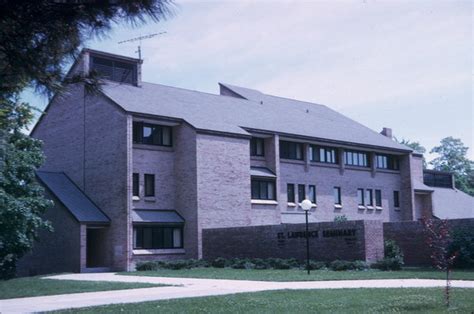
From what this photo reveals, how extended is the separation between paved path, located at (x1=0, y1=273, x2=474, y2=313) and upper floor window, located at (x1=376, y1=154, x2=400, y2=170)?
102 ft

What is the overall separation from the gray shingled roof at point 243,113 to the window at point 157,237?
6377 millimetres

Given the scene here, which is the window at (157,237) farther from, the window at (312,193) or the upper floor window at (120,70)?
the window at (312,193)

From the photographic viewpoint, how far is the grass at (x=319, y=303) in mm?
13891

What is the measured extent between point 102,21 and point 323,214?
39203mm

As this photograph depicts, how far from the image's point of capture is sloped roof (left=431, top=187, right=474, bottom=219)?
56906mm

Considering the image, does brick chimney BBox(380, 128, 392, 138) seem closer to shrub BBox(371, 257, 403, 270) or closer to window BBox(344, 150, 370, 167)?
window BBox(344, 150, 370, 167)

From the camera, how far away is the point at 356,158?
5109cm

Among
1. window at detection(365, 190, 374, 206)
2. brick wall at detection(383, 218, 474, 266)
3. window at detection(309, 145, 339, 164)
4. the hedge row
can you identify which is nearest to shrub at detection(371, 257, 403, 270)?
the hedge row

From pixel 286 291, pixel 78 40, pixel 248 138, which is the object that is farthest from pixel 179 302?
pixel 248 138

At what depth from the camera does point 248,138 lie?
40.8 meters

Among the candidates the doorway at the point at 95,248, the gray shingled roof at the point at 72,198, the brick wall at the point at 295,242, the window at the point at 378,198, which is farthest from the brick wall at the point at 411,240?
the window at the point at 378,198

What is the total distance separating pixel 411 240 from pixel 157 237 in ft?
47.5

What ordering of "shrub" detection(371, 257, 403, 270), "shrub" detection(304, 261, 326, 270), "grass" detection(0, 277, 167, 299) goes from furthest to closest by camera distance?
1. "shrub" detection(304, 261, 326, 270)
2. "shrub" detection(371, 257, 403, 270)
3. "grass" detection(0, 277, 167, 299)

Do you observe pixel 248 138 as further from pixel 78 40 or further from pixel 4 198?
pixel 78 40
